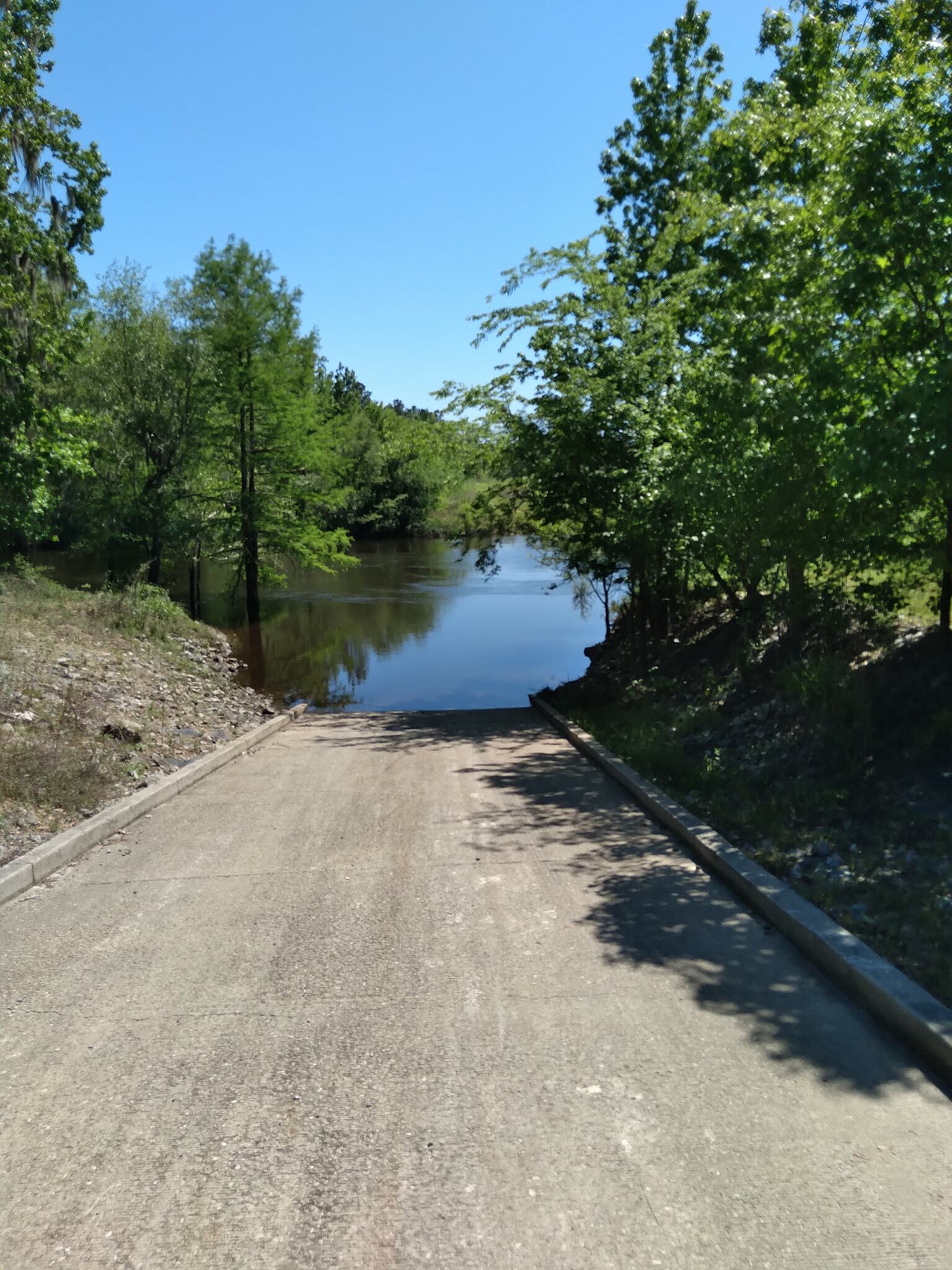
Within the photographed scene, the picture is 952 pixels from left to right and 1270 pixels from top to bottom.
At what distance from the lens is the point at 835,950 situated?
4281mm

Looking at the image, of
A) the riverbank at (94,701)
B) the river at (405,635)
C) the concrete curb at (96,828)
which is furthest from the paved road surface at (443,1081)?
the river at (405,635)

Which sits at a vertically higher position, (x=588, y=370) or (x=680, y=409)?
(x=588, y=370)

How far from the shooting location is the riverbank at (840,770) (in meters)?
4.92

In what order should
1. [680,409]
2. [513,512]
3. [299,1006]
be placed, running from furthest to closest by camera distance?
[513,512], [680,409], [299,1006]

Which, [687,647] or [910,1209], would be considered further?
[687,647]

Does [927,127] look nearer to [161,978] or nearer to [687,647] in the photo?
[161,978]

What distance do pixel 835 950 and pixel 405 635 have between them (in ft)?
82.1

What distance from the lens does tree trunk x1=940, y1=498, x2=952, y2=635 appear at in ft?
23.6

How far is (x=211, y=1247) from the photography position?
2623 mm

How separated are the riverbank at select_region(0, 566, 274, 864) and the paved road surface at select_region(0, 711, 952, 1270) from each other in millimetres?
1167

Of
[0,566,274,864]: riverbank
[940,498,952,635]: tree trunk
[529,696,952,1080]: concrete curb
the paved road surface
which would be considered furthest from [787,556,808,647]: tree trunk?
[0,566,274,864]: riverbank

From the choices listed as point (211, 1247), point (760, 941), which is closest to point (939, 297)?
point (760, 941)

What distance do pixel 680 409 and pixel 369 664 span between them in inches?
540

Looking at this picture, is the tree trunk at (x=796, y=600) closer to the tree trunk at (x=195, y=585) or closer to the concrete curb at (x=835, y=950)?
the concrete curb at (x=835, y=950)
